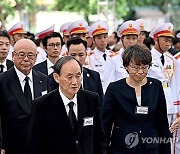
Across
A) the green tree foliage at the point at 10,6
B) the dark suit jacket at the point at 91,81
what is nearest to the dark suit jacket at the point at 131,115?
the dark suit jacket at the point at 91,81

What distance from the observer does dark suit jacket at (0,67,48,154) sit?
5.61 m

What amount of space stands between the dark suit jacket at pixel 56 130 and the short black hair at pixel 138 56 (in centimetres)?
73

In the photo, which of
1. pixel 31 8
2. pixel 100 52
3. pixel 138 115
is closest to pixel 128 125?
pixel 138 115

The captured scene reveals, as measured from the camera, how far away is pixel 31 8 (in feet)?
66.1

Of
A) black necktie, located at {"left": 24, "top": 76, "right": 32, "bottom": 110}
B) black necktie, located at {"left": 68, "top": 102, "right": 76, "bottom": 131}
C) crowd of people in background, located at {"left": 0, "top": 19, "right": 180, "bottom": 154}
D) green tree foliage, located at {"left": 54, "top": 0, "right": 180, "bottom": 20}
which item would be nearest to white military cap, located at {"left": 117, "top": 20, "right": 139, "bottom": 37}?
crowd of people in background, located at {"left": 0, "top": 19, "right": 180, "bottom": 154}

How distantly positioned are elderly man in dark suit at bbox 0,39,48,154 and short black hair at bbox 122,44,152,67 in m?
1.01

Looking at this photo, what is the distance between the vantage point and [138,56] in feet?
17.1

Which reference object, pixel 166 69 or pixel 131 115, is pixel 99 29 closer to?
pixel 166 69

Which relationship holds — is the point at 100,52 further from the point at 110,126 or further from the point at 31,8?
the point at 31,8

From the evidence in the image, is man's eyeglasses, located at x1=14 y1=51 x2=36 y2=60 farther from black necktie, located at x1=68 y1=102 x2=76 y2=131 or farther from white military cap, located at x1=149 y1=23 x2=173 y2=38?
white military cap, located at x1=149 y1=23 x2=173 y2=38

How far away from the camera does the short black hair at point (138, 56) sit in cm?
521

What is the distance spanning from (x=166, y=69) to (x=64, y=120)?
3854 mm

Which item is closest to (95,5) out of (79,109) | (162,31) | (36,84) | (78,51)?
(162,31)

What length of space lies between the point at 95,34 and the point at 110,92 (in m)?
4.29
